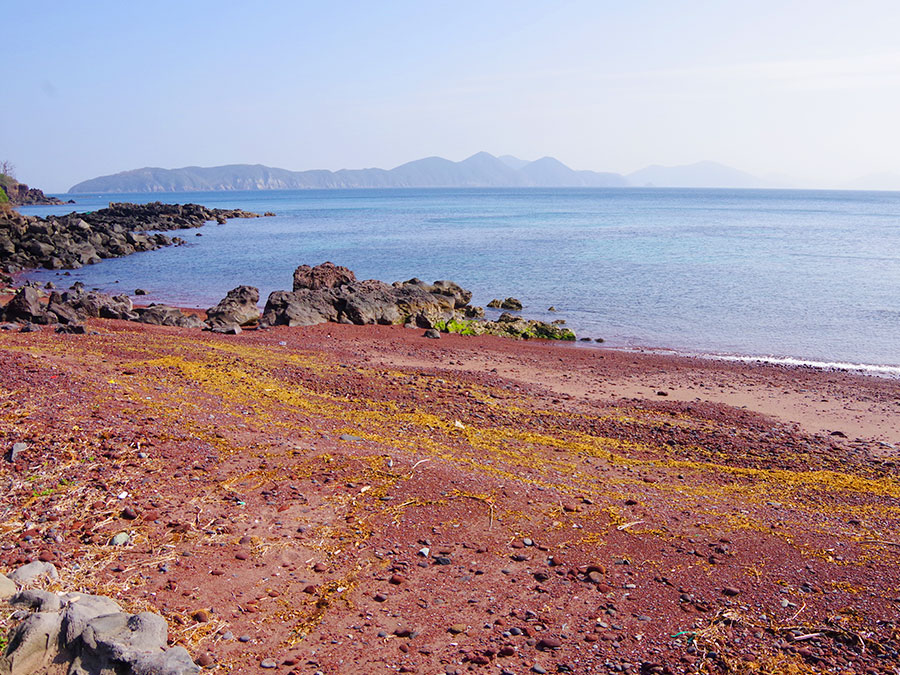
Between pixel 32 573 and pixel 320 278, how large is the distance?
20275mm

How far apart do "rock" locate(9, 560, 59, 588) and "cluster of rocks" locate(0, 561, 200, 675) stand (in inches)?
30.8

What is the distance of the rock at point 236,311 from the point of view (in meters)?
19.7

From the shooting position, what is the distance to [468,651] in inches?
199

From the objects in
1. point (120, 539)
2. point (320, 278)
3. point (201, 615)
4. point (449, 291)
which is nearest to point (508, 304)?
point (449, 291)

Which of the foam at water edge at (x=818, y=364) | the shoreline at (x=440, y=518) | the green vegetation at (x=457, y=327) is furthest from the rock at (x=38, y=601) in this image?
the foam at water edge at (x=818, y=364)

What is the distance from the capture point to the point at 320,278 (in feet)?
82.4

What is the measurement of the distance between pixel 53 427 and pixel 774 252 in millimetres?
49416

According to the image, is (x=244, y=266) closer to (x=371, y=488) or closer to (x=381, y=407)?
(x=381, y=407)

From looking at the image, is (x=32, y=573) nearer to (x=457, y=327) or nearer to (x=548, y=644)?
(x=548, y=644)

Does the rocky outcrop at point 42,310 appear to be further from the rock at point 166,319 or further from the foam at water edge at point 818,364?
the foam at water edge at point 818,364

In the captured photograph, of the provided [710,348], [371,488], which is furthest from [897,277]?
[371,488]

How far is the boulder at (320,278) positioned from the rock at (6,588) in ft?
66.0

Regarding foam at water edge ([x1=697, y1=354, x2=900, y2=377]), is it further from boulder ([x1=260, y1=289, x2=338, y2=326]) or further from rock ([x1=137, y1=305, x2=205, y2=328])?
rock ([x1=137, y1=305, x2=205, y2=328])

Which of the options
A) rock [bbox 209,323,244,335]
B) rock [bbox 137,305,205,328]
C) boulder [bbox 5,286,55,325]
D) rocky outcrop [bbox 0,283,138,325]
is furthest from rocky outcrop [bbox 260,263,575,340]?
boulder [bbox 5,286,55,325]
